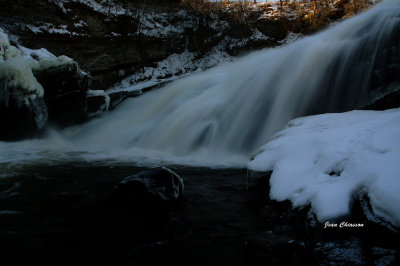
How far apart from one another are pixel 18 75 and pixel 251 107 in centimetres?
627

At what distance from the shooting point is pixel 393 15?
6113mm

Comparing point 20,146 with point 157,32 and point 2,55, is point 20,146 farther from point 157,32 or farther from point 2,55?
point 157,32

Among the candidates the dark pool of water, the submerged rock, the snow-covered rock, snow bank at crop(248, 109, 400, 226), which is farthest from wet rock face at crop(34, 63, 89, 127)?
snow bank at crop(248, 109, 400, 226)

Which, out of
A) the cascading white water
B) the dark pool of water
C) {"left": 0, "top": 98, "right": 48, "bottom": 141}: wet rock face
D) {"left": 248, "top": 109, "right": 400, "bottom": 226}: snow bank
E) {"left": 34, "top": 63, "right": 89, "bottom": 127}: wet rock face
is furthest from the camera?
{"left": 34, "top": 63, "right": 89, "bottom": 127}: wet rock face

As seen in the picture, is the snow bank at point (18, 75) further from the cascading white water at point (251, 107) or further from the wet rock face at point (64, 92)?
the cascading white water at point (251, 107)

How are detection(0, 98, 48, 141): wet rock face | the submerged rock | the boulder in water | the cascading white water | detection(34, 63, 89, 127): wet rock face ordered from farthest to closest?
detection(34, 63, 89, 127): wet rock face < detection(0, 98, 48, 141): wet rock face < the cascading white water < the boulder in water < the submerged rock

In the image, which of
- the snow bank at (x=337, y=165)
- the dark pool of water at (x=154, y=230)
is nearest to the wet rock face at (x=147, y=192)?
the dark pool of water at (x=154, y=230)

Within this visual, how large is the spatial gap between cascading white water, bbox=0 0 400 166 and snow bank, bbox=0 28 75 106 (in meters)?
1.35

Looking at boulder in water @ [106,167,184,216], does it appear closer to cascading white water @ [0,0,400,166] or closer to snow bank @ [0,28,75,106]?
cascading white water @ [0,0,400,166]

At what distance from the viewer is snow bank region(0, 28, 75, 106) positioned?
727 centimetres

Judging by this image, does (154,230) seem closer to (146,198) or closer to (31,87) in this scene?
(146,198)

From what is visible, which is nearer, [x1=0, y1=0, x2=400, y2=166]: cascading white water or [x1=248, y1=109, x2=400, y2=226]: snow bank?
[x1=248, y1=109, x2=400, y2=226]: snow bank

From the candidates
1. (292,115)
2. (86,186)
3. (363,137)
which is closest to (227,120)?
(292,115)

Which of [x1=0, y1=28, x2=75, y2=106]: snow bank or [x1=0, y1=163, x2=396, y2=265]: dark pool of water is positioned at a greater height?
[x1=0, y1=28, x2=75, y2=106]: snow bank
